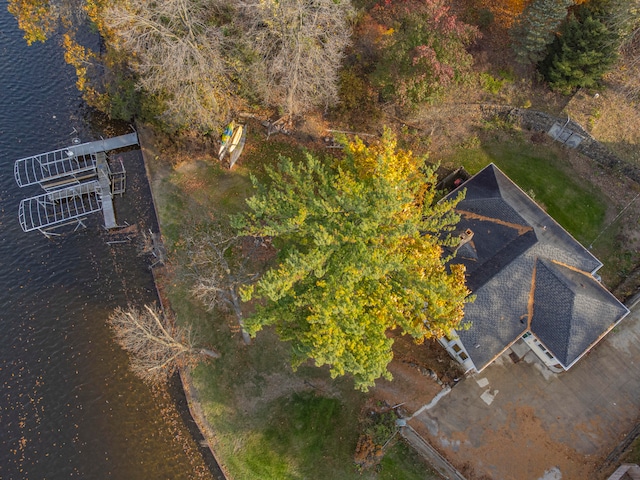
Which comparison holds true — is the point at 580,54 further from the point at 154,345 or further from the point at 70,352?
the point at 70,352

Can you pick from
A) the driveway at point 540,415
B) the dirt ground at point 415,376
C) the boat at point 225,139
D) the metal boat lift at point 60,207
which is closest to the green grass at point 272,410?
the dirt ground at point 415,376

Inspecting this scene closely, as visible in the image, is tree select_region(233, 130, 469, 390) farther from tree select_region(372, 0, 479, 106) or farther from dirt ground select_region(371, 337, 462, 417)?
tree select_region(372, 0, 479, 106)

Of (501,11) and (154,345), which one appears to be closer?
(154,345)

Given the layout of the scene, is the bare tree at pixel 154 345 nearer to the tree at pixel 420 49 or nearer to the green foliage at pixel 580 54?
the tree at pixel 420 49

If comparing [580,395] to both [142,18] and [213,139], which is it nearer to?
[213,139]

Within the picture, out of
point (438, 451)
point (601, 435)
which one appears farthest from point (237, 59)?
point (601, 435)

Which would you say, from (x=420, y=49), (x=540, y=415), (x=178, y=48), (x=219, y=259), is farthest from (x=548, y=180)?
(x=178, y=48)
